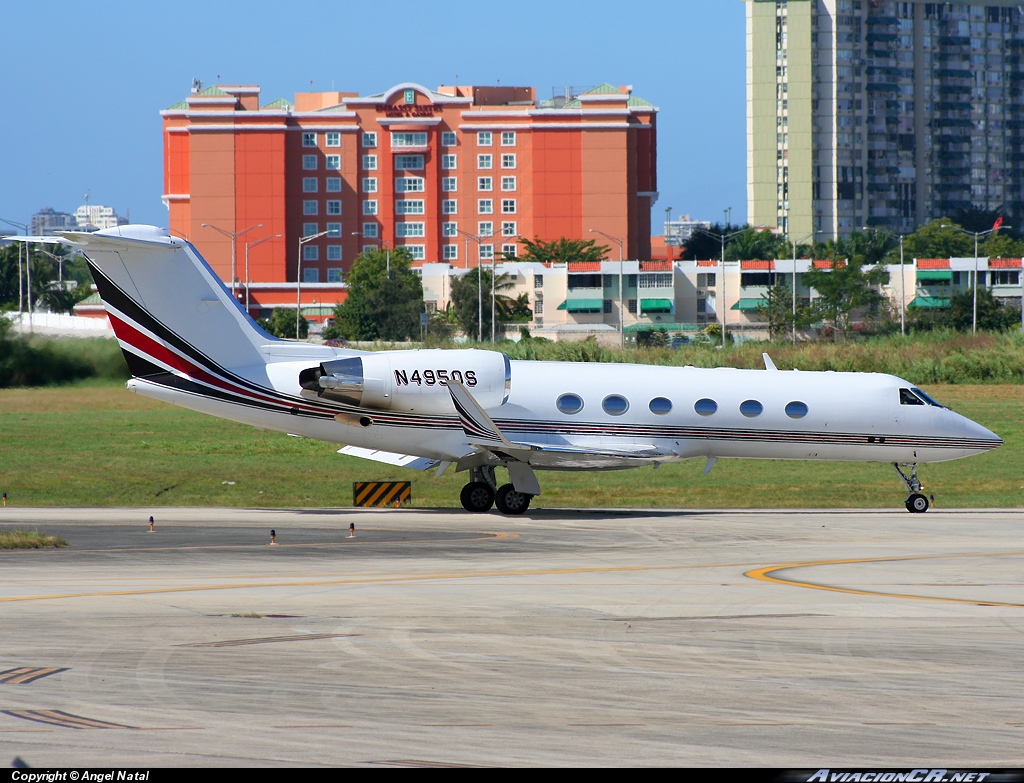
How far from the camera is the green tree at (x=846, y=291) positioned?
365ft

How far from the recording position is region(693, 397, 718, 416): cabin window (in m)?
26.2

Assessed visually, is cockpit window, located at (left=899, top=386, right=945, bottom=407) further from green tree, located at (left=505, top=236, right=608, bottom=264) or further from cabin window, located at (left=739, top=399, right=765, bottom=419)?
green tree, located at (left=505, top=236, right=608, bottom=264)

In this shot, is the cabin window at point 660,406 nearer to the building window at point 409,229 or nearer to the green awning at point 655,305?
the green awning at point 655,305

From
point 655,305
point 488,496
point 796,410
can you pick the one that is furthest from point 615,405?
point 655,305

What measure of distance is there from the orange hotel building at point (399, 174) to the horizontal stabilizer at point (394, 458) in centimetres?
11043

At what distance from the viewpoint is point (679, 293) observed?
126 metres

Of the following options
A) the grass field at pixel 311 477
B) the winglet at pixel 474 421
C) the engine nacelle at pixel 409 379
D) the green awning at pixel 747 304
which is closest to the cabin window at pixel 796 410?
the grass field at pixel 311 477

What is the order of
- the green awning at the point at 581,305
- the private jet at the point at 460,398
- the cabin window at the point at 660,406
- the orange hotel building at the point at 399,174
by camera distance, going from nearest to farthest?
1. the private jet at the point at 460,398
2. the cabin window at the point at 660,406
3. the green awning at the point at 581,305
4. the orange hotel building at the point at 399,174

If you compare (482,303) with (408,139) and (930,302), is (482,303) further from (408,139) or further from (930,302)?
(930,302)

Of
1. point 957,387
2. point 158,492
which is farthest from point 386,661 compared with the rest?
point 957,387

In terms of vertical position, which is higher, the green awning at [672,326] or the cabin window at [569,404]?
the green awning at [672,326]

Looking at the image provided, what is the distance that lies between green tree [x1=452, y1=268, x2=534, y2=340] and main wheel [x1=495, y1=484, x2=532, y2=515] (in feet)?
285

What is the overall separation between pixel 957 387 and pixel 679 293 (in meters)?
70.0

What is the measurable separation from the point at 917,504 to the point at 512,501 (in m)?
8.36
